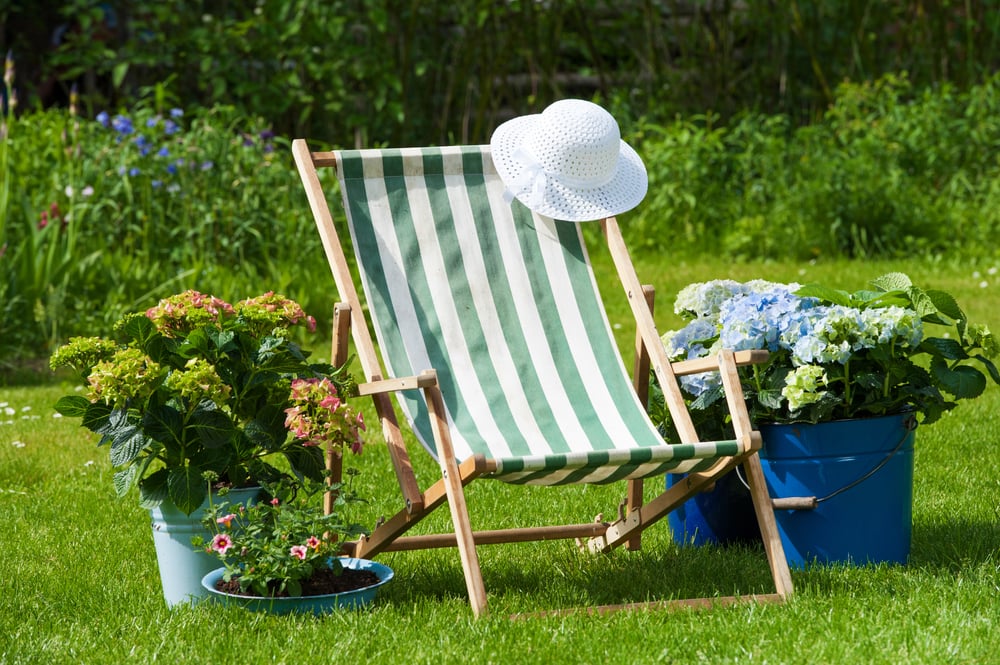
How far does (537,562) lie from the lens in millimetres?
3148

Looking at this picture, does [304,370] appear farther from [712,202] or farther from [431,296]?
[712,202]

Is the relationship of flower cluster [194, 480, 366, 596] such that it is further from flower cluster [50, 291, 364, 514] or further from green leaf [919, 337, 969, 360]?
green leaf [919, 337, 969, 360]

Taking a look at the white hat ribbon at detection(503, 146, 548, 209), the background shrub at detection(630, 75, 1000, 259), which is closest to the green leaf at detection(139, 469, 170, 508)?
the white hat ribbon at detection(503, 146, 548, 209)

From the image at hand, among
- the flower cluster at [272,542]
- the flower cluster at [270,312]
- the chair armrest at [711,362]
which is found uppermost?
the flower cluster at [270,312]

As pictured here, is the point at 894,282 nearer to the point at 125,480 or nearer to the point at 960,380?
the point at 960,380

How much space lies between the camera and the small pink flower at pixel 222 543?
2.61m

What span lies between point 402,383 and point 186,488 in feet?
1.62

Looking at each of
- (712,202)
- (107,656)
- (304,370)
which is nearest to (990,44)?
(712,202)

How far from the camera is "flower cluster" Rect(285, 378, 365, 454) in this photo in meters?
2.68

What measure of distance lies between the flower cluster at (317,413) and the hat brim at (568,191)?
84cm

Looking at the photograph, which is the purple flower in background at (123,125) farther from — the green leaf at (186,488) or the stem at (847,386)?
the stem at (847,386)

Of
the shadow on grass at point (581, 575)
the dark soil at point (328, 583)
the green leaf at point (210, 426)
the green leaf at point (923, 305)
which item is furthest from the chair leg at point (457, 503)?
the green leaf at point (923, 305)

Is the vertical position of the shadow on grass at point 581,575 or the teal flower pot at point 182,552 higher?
the teal flower pot at point 182,552

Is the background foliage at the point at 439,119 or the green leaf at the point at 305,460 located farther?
the background foliage at the point at 439,119
